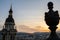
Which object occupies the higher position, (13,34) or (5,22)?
(5,22)

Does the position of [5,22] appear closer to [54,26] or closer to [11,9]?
[11,9]

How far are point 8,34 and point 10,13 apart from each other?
8737mm

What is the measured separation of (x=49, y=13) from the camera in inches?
210

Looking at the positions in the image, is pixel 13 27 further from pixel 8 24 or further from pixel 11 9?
pixel 11 9

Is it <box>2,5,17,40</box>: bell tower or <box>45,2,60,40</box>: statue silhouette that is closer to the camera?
<box>45,2,60,40</box>: statue silhouette

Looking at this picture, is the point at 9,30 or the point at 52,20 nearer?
the point at 52,20

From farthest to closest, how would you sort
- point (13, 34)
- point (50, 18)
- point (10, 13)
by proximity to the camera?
1. point (10, 13)
2. point (13, 34)
3. point (50, 18)

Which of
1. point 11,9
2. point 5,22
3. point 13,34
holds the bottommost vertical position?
point 13,34

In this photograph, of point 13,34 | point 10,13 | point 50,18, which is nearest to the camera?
point 50,18

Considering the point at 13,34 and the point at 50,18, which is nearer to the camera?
the point at 50,18

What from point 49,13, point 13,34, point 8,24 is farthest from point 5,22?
point 49,13

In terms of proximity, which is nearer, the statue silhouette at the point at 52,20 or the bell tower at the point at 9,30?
the statue silhouette at the point at 52,20

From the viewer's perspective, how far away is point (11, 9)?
56.1 meters

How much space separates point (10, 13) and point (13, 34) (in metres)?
9.02
